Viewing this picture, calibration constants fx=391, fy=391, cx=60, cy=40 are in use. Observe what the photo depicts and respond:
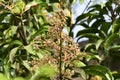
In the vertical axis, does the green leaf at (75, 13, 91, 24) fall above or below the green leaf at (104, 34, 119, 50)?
above

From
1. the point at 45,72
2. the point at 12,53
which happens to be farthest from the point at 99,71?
the point at 12,53

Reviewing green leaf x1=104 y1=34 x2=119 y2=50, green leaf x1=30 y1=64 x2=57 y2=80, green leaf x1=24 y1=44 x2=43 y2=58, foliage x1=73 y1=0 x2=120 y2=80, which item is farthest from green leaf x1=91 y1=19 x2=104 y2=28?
green leaf x1=30 y1=64 x2=57 y2=80

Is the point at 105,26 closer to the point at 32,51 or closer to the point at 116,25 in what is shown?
the point at 116,25

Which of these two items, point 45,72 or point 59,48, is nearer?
point 59,48

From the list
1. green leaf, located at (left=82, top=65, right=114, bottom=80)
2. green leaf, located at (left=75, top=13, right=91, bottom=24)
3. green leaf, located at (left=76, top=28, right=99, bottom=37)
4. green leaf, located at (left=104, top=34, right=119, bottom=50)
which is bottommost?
green leaf, located at (left=82, top=65, right=114, bottom=80)

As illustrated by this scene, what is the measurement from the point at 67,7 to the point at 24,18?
268 mm

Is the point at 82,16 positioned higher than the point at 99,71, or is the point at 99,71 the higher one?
the point at 82,16

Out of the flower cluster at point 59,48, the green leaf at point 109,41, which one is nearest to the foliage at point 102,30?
the green leaf at point 109,41

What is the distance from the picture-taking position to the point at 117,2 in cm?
222

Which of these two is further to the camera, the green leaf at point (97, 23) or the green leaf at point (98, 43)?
the green leaf at point (97, 23)

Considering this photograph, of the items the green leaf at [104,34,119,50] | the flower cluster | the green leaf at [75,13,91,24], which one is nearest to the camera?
the flower cluster

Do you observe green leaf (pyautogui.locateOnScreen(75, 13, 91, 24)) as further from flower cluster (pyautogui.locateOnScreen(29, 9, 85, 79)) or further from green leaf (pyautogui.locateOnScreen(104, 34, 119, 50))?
flower cluster (pyautogui.locateOnScreen(29, 9, 85, 79))

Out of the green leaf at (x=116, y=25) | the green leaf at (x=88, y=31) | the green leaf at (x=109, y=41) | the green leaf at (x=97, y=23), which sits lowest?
the green leaf at (x=109, y=41)

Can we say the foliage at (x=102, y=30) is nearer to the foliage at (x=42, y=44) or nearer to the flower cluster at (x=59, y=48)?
the foliage at (x=42, y=44)
